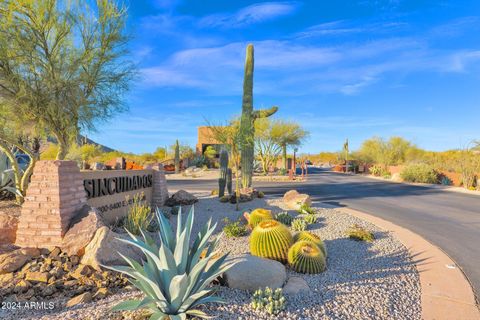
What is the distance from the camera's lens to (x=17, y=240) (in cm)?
538

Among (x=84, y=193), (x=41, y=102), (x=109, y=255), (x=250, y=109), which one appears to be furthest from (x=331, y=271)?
(x=250, y=109)

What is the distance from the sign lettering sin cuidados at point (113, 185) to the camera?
6.78 m

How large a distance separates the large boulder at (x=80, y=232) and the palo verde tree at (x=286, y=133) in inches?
1190

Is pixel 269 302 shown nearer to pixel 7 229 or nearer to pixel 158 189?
pixel 7 229

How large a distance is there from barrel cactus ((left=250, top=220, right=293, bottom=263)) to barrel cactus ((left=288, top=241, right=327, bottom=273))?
164mm

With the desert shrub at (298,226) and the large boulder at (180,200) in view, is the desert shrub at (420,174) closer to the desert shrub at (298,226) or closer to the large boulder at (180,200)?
the desert shrub at (298,226)

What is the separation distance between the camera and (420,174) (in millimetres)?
24312

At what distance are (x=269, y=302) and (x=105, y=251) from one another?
291cm

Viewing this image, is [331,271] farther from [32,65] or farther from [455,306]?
[32,65]

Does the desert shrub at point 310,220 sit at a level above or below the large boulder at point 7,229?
below

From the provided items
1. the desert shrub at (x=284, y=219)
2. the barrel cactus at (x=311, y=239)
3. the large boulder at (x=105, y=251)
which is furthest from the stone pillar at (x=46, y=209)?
the desert shrub at (x=284, y=219)

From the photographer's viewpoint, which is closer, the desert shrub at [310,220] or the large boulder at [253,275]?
the large boulder at [253,275]

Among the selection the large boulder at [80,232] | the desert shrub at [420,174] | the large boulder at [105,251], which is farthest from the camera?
the desert shrub at [420,174]

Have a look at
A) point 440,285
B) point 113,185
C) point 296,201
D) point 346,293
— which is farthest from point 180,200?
point 440,285
